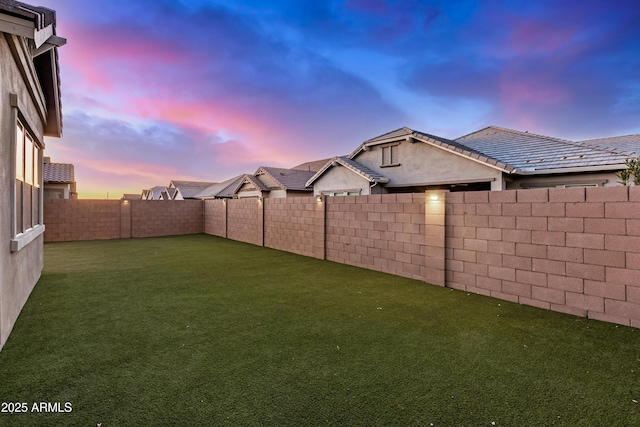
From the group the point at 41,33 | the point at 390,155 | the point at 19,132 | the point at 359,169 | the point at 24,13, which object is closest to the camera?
the point at 24,13

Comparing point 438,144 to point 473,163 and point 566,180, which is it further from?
point 566,180

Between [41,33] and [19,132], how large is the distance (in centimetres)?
193

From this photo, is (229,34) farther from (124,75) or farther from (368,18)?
(368,18)

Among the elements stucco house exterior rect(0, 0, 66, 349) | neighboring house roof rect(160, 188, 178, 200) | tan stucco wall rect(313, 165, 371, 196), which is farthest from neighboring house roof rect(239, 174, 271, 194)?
neighboring house roof rect(160, 188, 178, 200)

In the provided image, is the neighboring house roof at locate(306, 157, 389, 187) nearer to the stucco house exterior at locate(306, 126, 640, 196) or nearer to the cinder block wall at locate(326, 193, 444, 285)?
the stucco house exterior at locate(306, 126, 640, 196)

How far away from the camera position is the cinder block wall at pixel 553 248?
3.54 m

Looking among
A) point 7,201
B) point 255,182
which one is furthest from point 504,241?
point 255,182

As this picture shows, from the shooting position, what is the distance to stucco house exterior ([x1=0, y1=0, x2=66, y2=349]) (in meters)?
2.54

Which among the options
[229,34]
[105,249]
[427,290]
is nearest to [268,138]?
[229,34]

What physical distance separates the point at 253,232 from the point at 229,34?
7124 millimetres

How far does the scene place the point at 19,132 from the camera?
3.82m

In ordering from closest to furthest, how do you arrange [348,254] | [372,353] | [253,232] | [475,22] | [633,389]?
[633,389] → [372,353] → [348,254] → [475,22] → [253,232]

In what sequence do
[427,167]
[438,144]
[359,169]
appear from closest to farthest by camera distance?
[438,144]
[427,167]
[359,169]

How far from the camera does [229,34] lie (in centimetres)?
978
